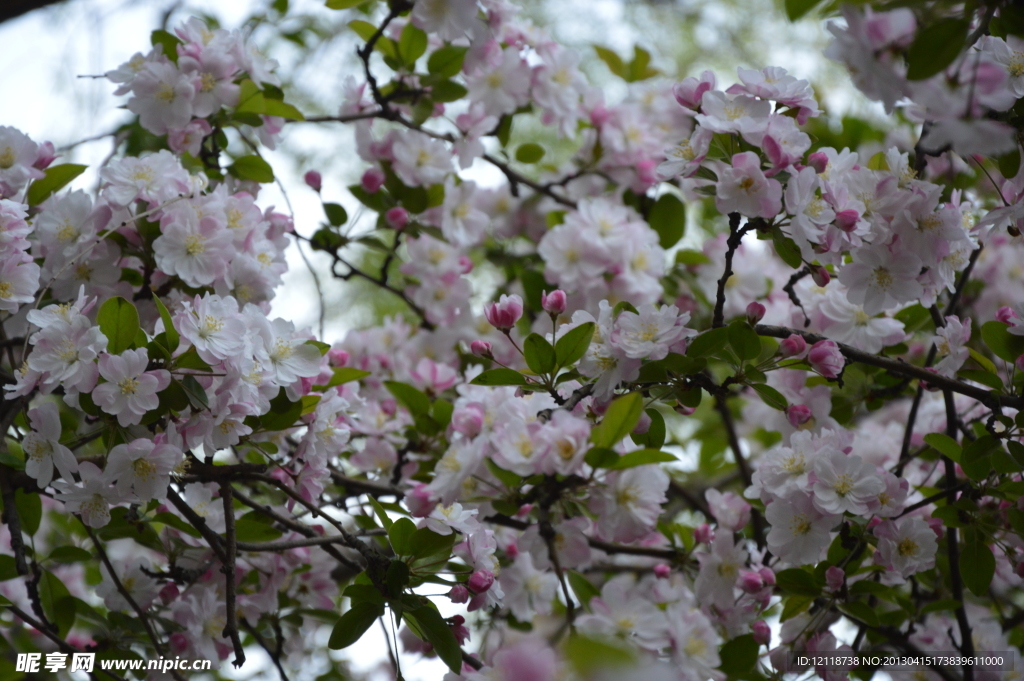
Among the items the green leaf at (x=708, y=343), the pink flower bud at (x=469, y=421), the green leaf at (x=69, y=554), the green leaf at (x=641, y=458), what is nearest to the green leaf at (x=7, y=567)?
the green leaf at (x=69, y=554)

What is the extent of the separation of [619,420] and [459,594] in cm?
39

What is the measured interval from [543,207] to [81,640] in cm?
171

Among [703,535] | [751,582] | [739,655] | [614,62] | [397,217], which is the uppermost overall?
[614,62]

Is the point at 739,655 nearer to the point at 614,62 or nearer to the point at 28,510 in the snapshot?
the point at 28,510

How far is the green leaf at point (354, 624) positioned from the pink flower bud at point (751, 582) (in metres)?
0.62

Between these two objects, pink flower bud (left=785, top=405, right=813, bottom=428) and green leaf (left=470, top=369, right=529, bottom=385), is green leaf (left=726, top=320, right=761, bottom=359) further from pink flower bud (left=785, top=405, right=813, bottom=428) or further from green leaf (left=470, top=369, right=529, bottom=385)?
green leaf (left=470, top=369, right=529, bottom=385)

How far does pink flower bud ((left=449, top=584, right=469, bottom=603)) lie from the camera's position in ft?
3.65

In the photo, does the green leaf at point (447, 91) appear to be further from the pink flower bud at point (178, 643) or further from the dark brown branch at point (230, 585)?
the pink flower bud at point (178, 643)

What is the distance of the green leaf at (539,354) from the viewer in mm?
1041

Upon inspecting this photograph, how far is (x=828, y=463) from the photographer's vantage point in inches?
45.4

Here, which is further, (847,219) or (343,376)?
(343,376)

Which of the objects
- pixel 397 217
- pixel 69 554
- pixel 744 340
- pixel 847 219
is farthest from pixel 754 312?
pixel 69 554

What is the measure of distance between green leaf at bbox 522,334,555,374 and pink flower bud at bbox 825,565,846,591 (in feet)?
1.79

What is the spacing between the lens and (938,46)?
0.73 meters
